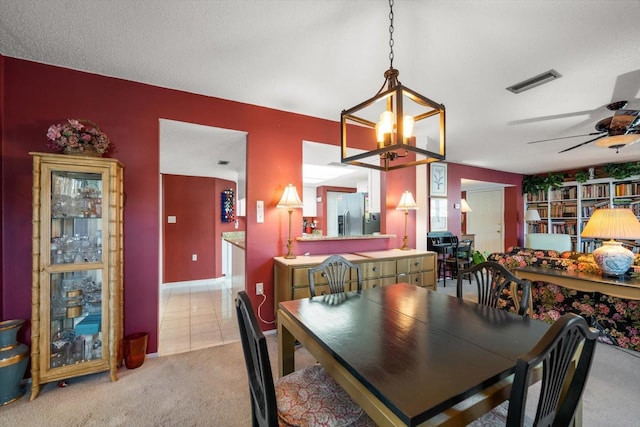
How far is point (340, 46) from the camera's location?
77.7 inches

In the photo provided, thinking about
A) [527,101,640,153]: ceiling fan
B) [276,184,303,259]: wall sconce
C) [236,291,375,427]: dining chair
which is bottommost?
[236,291,375,427]: dining chair

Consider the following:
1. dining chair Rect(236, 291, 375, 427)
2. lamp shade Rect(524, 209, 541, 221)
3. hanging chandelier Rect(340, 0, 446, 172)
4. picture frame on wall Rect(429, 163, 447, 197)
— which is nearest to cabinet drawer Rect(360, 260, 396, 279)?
hanging chandelier Rect(340, 0, 446, 172)

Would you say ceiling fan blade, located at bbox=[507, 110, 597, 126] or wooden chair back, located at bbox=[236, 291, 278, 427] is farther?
ceiling fan blade, located at bbox=[507, 110, 597, 126]

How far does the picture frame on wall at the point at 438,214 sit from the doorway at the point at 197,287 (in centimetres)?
370

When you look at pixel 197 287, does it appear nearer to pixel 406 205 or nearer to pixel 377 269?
pixel 377 269

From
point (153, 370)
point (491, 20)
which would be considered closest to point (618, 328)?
point (491, 20)

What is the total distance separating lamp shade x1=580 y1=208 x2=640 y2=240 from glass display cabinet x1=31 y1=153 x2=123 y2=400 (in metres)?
4.10

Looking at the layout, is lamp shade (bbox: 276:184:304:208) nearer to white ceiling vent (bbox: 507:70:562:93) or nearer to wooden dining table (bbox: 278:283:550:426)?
wooden dining table (bbox: 278:283:550:426)

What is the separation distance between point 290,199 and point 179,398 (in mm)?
1874

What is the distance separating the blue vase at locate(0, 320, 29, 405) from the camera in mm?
1813

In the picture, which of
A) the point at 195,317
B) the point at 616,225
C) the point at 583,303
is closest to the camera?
the point at 616,225

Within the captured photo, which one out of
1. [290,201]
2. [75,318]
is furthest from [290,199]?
[75,318]

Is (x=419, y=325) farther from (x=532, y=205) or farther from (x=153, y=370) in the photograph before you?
(x=532, y=205)

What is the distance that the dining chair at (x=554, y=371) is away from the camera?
0.75m
